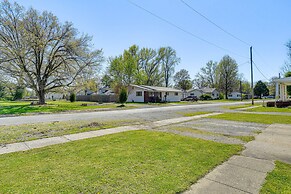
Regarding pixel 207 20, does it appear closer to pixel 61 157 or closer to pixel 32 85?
pixel 61 157

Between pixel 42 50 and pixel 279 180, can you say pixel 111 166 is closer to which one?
pixel 279 180

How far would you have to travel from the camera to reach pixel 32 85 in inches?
915

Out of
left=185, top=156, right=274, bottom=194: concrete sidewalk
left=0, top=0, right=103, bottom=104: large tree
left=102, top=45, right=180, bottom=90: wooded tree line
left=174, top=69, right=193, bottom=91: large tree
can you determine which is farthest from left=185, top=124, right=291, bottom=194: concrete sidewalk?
left=174, top=69, right=193, bottom=91: large tree

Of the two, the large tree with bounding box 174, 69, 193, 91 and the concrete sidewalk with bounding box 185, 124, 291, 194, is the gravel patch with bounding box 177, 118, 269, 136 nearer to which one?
the concrete sidewalk with bounding box 185, 124, 291, 194

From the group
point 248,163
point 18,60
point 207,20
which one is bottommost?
point 248,163

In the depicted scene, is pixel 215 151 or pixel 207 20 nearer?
pixel 215 151

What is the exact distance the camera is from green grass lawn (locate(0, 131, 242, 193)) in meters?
2.88

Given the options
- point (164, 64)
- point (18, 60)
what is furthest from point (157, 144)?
point (164, 64)

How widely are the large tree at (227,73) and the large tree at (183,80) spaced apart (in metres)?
10.7

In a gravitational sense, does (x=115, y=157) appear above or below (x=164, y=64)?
below

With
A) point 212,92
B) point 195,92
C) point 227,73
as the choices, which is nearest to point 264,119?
point 195,92

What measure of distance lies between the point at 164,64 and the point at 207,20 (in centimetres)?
4214

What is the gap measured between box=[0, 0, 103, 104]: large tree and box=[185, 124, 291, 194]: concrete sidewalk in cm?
2276

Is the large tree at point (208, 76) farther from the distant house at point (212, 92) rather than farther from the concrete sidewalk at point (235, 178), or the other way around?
the concrete sidewalk at point (235, 178)
